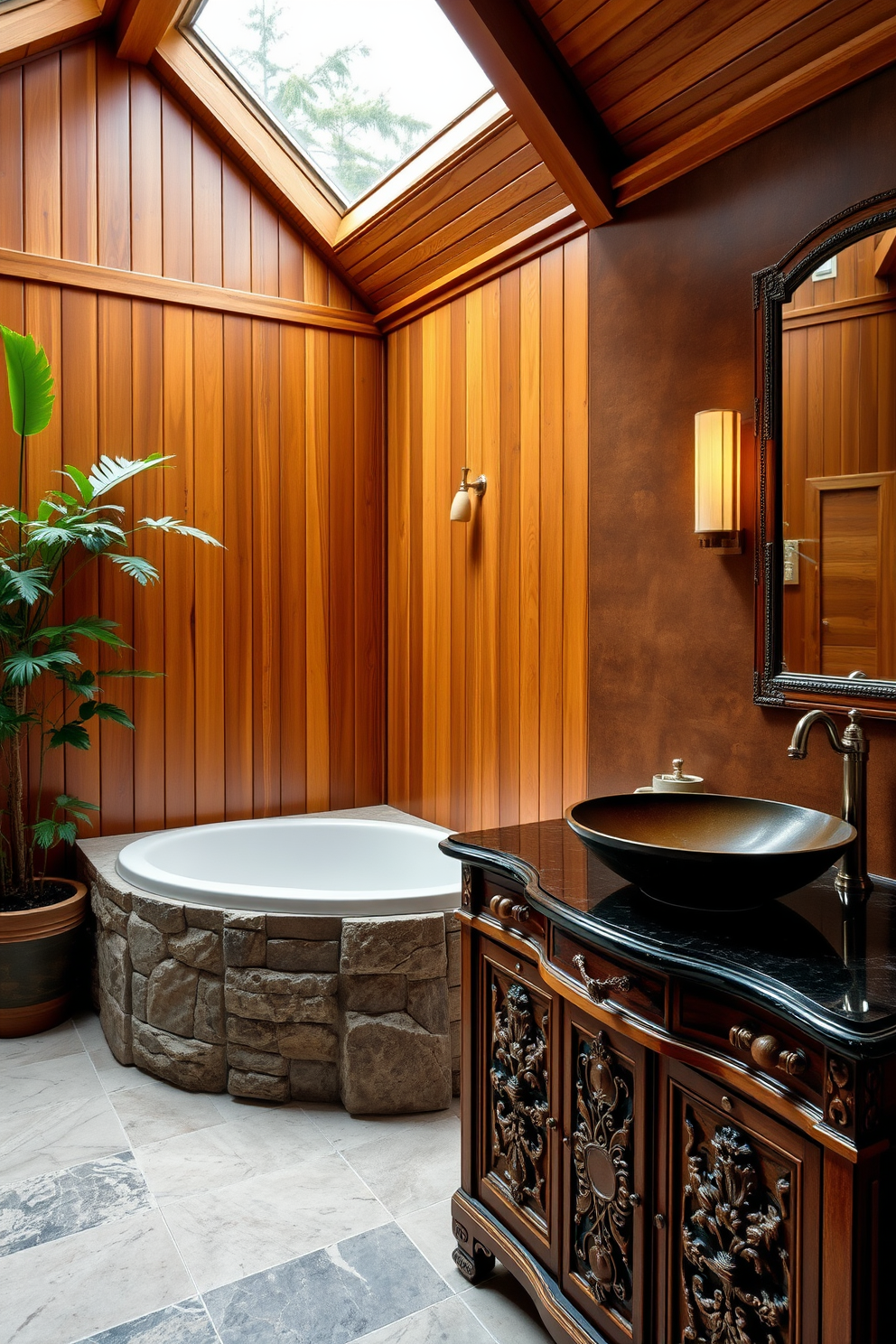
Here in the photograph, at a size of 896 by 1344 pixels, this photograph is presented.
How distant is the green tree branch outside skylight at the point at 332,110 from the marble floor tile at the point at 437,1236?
10.3 ft

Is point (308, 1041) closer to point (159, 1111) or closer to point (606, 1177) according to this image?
point (159, 1111)

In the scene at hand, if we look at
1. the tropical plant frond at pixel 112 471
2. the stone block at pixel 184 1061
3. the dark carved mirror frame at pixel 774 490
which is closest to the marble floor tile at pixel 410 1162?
the stone block at pixel 184 1061

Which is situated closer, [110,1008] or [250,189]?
[110,1008]

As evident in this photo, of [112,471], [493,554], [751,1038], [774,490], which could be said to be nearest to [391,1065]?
[751,1038]

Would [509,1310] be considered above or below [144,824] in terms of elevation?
below

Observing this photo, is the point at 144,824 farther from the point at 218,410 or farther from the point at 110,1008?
the point at 218,410

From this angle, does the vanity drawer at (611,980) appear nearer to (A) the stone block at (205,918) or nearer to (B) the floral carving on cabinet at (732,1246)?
(B) the floral carving on cabinet at (732,1246)

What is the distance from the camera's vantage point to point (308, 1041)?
2559 millimetres

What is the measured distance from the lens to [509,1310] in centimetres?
180

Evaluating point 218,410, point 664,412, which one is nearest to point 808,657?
point 664,412

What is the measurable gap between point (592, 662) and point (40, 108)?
2.68m

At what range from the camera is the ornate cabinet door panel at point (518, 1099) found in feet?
5.52

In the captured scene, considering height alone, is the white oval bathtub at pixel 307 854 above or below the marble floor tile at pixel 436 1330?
above

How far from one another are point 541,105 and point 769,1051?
2163 millimetres
